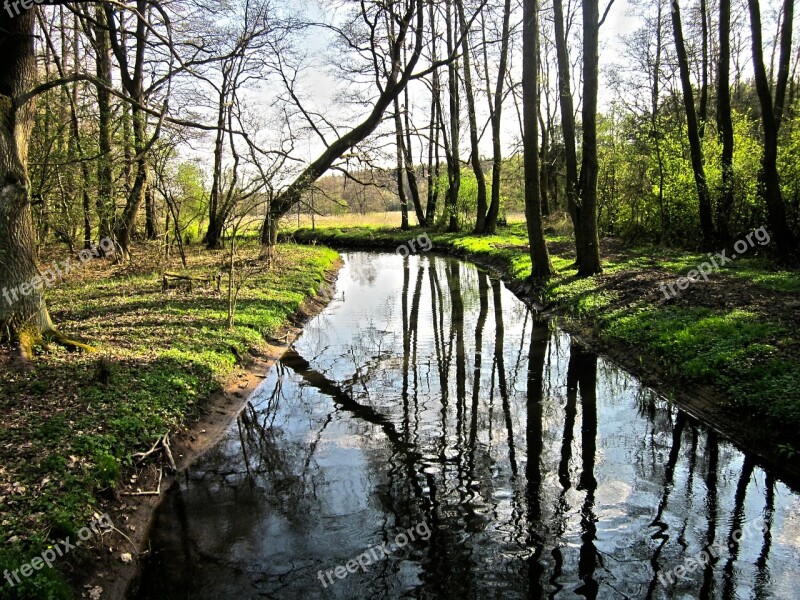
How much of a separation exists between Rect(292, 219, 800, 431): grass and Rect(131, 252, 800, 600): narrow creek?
685 millimetres

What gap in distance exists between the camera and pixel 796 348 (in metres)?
7.50

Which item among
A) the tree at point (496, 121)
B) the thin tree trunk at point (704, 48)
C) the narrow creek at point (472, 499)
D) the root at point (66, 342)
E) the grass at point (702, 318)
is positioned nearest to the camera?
the narrow creek at point (472, 499)

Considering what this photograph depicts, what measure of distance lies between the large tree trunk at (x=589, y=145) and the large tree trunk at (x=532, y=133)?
1.08m

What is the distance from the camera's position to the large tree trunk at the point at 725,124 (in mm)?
15719

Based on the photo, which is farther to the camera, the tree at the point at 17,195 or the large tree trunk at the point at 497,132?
the large tree trunk at the point at 497,132

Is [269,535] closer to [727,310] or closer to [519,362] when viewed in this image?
[519,362]

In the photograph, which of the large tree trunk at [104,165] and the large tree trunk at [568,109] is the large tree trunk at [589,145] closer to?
the large tree trunk at [568,109]

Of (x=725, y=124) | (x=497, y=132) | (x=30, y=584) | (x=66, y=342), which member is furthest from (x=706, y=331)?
(x=497, y=132)

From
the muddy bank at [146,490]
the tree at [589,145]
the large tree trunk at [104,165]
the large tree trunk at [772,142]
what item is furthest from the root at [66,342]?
the large tree trunk at [772,142]

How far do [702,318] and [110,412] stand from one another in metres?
8.99

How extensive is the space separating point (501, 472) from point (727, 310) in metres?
6.07

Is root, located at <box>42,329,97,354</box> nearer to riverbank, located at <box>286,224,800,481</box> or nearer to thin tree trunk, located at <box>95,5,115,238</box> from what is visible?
thin tree trunk, located at <box>95,5,115,238</box>

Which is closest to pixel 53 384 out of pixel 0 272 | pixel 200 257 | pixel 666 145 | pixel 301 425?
pixel 0 272

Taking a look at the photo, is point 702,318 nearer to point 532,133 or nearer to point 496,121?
point 532,133
